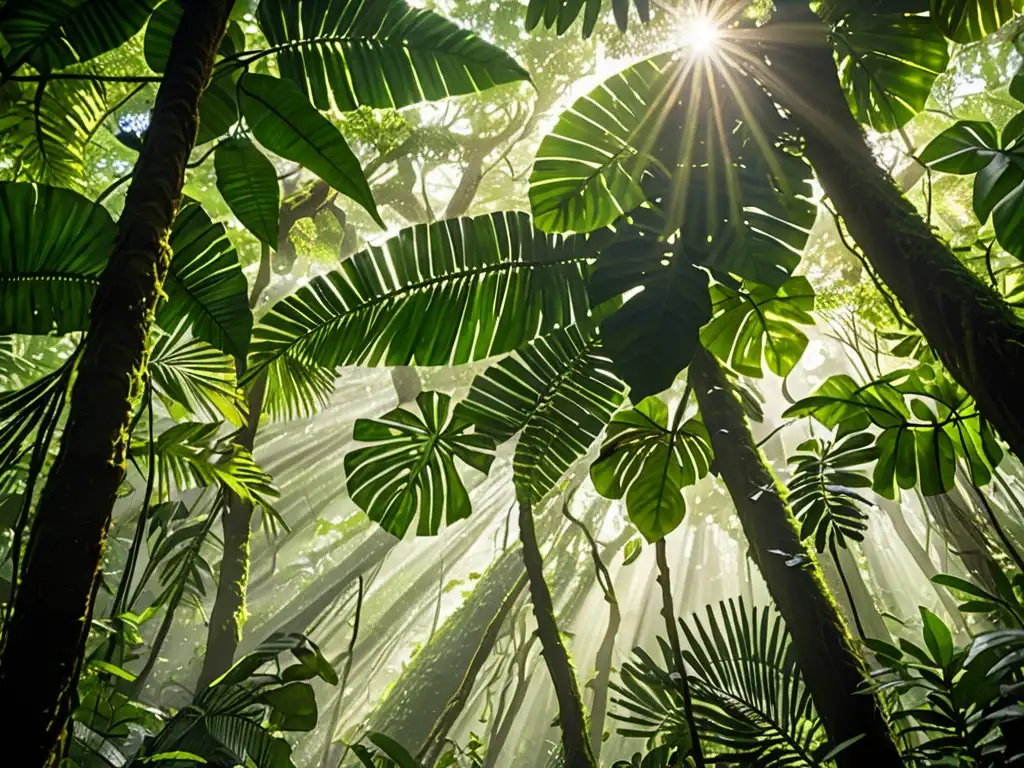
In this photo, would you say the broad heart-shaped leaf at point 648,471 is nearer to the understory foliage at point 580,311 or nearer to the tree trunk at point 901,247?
the understory foliage at point 580,311

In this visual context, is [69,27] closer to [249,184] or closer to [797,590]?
[249,184]

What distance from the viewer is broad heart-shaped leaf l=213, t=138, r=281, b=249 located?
55.4 inches

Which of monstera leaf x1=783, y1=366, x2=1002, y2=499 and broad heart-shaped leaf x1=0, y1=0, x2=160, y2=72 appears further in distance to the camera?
monstera leaf x1=783, y1=366, x2=1002, y2=499

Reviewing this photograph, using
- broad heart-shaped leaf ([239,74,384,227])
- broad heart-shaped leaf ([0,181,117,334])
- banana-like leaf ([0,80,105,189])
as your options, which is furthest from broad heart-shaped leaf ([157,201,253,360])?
banana-like leaf ([0,80,105,189])

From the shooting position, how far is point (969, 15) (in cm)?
144

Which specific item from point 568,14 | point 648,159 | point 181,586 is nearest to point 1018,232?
point 648,159

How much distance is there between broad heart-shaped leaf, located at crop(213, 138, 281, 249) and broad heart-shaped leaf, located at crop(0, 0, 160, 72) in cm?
31

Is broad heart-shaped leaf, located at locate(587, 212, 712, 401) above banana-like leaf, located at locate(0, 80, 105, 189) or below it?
below

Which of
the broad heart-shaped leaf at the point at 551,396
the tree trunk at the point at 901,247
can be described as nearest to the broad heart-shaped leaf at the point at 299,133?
the broad heart-shaped leaf at the point at 551,396

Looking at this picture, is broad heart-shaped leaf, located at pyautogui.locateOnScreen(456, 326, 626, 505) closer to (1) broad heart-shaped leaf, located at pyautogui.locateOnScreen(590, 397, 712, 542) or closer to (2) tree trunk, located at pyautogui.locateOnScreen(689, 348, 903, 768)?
(1) broad heart-shaped leaf, located at pyautogui.locateOnScreen(590, 397, 712, 542)

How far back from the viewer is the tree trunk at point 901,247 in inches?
40.6

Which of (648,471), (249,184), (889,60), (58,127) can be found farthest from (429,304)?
(889,60)

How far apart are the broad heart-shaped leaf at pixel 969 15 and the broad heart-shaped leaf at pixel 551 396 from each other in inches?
44.7

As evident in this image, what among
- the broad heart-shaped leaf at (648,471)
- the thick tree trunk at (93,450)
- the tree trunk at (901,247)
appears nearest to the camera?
the thick tree trunk at (93,450)
